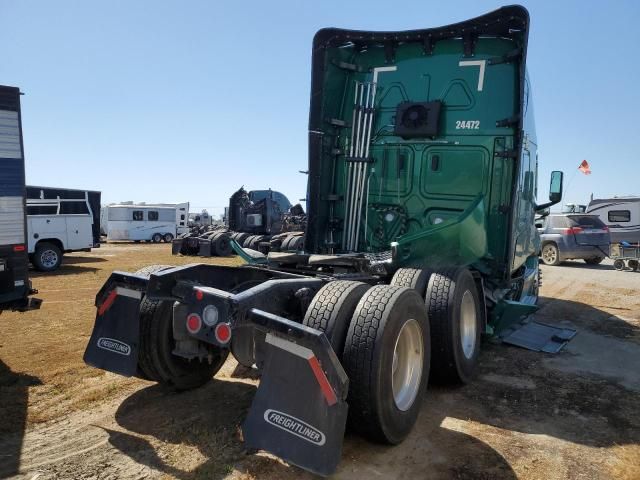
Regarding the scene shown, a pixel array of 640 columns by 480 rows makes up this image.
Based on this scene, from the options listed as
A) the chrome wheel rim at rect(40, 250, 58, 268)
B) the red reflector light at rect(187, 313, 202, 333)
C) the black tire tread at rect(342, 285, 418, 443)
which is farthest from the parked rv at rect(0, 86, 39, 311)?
the chrome wheel rim at rect(40, 250, 58, 268)

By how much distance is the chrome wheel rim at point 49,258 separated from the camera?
49.8ft

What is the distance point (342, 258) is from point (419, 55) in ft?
10.0

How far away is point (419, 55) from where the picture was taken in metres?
6.14

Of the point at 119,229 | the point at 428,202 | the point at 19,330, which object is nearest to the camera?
the point at 428,202

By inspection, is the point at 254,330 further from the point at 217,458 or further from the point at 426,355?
the point at 426,355

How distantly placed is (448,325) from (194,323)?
91.3 inches

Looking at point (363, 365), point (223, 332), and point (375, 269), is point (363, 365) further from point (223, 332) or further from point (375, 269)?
point (375, 269)

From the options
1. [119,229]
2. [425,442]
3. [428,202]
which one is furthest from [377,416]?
[119,229]

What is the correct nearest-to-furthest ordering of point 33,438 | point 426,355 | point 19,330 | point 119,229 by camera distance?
point 33,438 < point 426,355 < point 19,330 < point 119,229

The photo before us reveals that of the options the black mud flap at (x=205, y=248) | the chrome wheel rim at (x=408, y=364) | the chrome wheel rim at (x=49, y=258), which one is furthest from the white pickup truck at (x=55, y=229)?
the chrome wheel rim at (x=408, y=364)

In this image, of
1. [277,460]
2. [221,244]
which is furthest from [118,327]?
[221,244]

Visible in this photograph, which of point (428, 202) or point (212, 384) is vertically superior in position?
point (428, 202)

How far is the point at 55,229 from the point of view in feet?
51.8

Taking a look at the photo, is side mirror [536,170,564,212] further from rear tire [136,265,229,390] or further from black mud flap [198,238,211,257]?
black mud flap [198,238,211,257]
